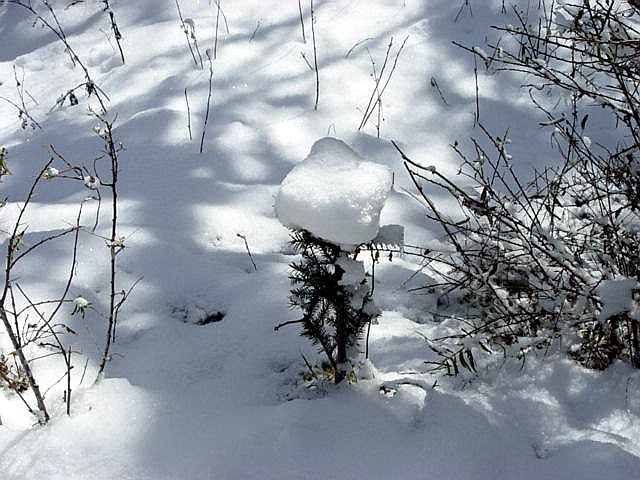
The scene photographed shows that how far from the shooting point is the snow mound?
124 centimetres

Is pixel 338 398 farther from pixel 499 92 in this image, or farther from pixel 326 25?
pixel 326 25

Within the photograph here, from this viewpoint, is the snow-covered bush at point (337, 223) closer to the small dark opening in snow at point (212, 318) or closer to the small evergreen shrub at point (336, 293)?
the small evergreen shrub at point (336, 293)

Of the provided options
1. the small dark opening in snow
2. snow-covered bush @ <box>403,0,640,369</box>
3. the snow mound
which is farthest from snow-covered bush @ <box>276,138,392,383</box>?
the small dark opening in snow

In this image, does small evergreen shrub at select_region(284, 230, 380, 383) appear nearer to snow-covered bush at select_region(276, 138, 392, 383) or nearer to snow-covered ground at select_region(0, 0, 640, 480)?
snow-covered bush at select_region(276, 138, 392, 383)

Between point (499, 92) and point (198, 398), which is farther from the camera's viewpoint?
point (499, 92)

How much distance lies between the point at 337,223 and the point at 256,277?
102 cm

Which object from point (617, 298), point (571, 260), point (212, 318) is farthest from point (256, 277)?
point (617, 298)

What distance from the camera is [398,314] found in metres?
2.14

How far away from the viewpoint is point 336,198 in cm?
125

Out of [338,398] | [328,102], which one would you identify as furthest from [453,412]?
[328,102]

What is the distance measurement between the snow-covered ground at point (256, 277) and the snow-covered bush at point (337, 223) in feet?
0.70

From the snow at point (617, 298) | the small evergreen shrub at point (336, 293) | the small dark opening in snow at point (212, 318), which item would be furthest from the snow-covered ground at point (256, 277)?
the snow at point (617, 298)

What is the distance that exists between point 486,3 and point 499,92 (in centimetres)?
118

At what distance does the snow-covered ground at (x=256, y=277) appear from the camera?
1362 millimetres
